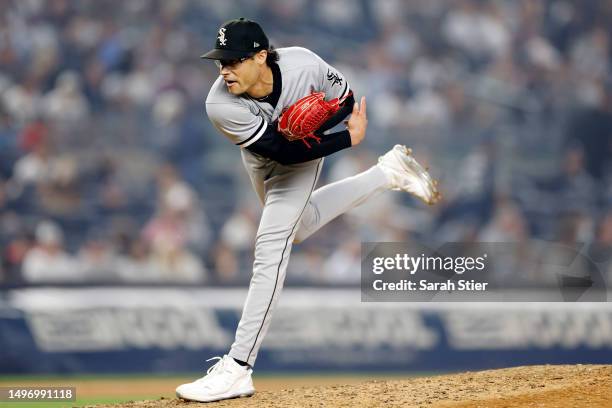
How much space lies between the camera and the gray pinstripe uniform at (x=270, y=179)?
3844mm

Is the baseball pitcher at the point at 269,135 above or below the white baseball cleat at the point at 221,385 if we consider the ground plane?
above

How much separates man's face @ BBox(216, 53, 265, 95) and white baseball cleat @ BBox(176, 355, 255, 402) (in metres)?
1.18

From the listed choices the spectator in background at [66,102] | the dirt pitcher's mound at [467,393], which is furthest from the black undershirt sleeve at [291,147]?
the spectator in background at [66,102]

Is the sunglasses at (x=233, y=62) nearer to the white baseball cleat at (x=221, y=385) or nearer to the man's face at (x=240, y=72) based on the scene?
the man's face at (x=240, y=72)

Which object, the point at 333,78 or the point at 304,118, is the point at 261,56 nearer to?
the point at 304,118

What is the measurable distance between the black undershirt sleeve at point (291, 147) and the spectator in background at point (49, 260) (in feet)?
14.4

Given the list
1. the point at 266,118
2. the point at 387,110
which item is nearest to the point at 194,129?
the point at 387,110

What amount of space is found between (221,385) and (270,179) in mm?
962

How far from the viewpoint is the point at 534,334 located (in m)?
7.92

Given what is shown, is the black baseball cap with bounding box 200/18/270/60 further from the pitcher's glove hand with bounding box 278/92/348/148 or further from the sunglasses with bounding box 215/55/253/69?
the pitcher's glove hand with bounding box 278/92/348/148

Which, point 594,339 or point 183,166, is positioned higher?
point 183,166

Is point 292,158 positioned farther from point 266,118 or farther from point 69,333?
point 69,333

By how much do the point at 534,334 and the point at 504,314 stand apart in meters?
0.32

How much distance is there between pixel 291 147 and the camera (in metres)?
3.88
